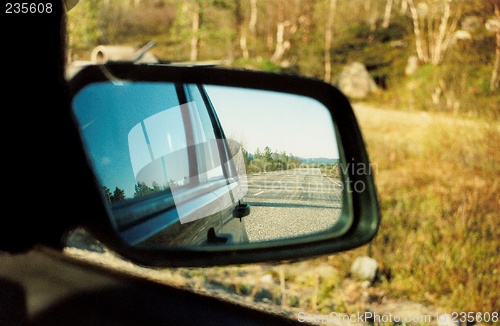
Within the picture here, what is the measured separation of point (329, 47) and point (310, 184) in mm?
14928

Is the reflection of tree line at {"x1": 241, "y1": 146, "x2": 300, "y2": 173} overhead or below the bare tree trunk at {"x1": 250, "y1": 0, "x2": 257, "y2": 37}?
below

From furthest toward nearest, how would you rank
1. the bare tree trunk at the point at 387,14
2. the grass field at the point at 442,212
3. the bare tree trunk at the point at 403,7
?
the bare tree trunk at the point at 387,14 < the bare tree trunk at the point at 403,7 < the grass field at the point at 442,212

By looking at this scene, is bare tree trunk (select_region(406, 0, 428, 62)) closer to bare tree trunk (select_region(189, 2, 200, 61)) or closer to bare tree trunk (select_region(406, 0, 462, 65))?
bare tree trunk (select_region(406, 0, 462, 65))

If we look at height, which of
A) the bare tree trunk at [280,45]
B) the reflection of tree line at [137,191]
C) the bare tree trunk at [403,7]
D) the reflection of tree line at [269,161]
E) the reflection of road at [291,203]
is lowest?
the reflection of road at [291,203]

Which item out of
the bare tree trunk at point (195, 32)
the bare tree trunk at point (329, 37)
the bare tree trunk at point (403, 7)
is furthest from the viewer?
the bare tree trunk at point (329, 37)

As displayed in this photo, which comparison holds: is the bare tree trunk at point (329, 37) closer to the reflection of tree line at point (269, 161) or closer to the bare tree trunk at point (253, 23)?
the bare tree trunk at point (253, 23)

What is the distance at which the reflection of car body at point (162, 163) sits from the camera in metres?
1.55

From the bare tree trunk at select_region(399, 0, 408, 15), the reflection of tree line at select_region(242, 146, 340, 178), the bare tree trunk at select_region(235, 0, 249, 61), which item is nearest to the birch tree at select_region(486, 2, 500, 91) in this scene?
the bare tree trunk at select_region(399, 0, 408, 15)

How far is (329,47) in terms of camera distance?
1608 centimetres

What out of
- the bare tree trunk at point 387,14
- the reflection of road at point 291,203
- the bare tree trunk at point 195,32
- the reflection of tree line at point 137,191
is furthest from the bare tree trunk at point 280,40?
the reflection of tree line at point 137,191

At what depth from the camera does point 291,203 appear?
1.89 metres

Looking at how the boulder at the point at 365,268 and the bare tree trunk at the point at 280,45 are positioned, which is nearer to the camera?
the boulder at the point at 365,268

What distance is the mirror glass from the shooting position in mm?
1586

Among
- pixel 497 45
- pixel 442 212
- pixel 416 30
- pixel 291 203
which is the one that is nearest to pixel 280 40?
pixel 416 30
